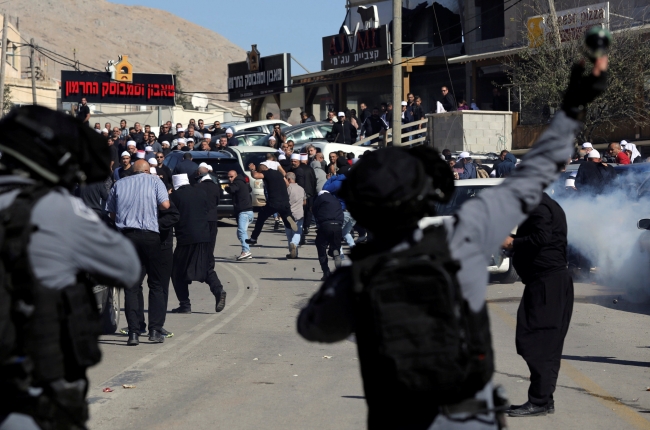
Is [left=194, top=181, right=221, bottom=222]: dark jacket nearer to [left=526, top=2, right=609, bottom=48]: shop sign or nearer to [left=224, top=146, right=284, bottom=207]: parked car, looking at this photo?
[left=224, top=146, right=284, bottom=207]: parked car

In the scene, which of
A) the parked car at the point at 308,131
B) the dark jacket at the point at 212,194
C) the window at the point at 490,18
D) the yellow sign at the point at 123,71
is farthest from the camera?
the yellow sign at the point at 123,71

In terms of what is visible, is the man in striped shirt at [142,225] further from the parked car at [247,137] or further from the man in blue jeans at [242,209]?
the parked car at [247,137]

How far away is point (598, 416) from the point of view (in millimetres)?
7031

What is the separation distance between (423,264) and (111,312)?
27.8ft

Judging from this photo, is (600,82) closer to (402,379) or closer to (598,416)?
(402,379)

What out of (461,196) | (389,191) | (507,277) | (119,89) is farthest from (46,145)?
(119,89)

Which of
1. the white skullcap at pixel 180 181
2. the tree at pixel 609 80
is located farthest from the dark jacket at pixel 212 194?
the tree at pixel 609 80

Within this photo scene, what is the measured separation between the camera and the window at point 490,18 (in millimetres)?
36031

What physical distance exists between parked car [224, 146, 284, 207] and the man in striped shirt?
1398cm

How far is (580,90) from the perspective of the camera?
3.14m

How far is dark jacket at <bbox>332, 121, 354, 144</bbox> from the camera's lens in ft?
99.3

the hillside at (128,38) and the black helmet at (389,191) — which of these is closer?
the black helmet at (389,191)

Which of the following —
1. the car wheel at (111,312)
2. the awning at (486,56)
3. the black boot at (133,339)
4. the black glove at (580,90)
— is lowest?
the black boot at (133,339)

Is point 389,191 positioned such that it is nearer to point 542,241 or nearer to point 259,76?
point 542,241
